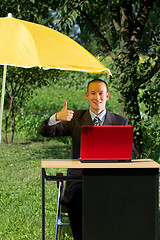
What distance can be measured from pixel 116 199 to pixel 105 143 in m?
0.46

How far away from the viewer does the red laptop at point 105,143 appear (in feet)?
11.4

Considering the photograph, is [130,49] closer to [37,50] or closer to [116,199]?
[37,50]

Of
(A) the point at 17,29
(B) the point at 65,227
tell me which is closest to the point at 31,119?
(B) the point at 65,227

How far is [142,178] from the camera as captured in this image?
11.8ft

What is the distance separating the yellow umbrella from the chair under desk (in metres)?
0.85

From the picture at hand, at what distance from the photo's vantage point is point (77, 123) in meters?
4.33

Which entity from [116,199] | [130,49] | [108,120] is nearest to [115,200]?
[116,199]

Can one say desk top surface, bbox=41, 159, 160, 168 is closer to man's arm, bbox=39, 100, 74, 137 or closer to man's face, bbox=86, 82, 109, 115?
man's arm, bbox=39, 100, 74, 137

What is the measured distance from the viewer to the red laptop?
3.47m

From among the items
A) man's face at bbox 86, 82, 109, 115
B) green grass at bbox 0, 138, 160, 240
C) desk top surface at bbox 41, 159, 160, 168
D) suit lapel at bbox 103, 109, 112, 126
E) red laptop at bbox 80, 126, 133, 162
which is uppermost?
man's face at bbox 86, 82, 109, 115

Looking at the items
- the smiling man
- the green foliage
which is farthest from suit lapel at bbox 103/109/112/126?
the green foliage

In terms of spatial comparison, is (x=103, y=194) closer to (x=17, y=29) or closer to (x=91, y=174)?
(x=91, y=174)

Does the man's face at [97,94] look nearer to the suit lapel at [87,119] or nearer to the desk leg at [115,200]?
the suit lapel at [87,119]

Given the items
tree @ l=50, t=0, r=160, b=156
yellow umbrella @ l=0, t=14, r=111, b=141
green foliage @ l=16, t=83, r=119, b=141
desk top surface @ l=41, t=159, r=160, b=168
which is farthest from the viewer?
green foliage @ l=16, t=83, r=119, b=141
